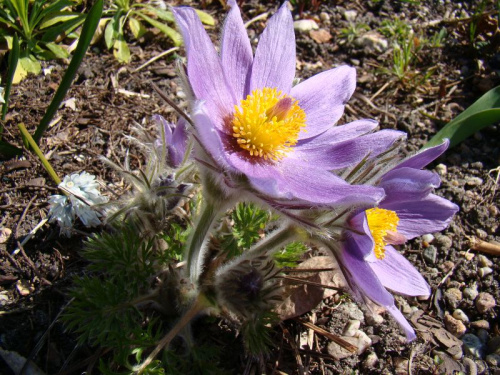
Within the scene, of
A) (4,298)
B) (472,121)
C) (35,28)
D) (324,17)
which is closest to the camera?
(4,298)

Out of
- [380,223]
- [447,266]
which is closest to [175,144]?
→ [380,223]

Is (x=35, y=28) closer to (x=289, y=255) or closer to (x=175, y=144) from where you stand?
(x=175, y=144)

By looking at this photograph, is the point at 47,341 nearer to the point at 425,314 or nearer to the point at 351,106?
the point at 425,314

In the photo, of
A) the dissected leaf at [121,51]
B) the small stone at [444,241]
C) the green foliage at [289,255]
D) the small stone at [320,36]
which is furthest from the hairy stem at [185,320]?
the small stone at [320,36]

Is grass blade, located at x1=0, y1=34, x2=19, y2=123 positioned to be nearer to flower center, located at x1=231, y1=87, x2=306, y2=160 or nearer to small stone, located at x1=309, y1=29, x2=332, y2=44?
flower center, located at x1=231, y1=87, x2=306, y2=160

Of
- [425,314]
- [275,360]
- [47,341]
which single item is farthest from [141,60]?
[425,314]

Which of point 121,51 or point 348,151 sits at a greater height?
point 121,51
